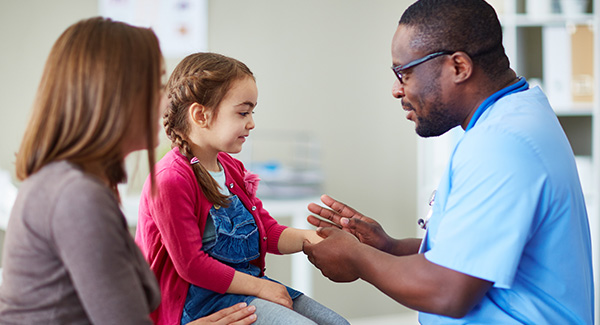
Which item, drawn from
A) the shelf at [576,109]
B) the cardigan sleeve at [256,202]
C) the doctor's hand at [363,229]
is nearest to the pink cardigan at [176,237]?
the cardigan sleeve at [256,202]

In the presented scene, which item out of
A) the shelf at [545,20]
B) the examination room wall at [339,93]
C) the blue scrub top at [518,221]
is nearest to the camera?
the blue scrub top at [518,221]

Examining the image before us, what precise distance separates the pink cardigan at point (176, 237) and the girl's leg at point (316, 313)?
8.5 inches

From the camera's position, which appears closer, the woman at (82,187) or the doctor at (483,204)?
the woman at (82,187)

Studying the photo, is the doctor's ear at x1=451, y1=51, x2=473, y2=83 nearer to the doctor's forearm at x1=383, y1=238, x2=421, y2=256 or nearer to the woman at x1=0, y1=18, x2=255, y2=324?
the doctor's forearm at x1=383, y1=238, x2=421, y2=256

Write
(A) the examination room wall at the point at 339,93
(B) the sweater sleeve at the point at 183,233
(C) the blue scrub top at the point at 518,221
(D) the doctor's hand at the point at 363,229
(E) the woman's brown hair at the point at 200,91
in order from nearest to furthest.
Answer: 1. (C) the blue scrub top at the point at 518,221
2. (B) the sweater sleeve at the point at 183,233
3. (E) the woman's brown hair at the point at 200,91
4. (D) the doctor's hand at the point at 363,229
5. (A) the examination room wall at the point at 339,93

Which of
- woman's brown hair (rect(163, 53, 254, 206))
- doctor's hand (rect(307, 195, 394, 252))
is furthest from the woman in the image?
doctor's hand (rect(307, 195, 394, 252))

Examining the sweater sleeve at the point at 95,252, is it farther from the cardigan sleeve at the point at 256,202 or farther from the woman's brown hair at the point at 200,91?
the cardigan sleeve at the point at 256,202

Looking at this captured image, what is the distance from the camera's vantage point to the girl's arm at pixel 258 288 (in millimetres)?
1229

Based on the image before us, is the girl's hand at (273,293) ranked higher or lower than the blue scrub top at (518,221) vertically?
lower

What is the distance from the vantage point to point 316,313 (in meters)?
1.32

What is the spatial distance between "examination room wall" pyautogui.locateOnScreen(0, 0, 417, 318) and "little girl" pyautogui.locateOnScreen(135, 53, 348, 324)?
1.56m

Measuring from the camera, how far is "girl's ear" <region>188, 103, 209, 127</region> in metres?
1.32

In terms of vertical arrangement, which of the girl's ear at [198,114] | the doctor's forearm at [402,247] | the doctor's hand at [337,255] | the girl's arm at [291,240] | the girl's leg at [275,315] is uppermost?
the girl's ear at [198,114]

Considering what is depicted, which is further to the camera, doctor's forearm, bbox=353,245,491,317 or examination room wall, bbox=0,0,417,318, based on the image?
examination room wall, bbox=0,0,417,318
